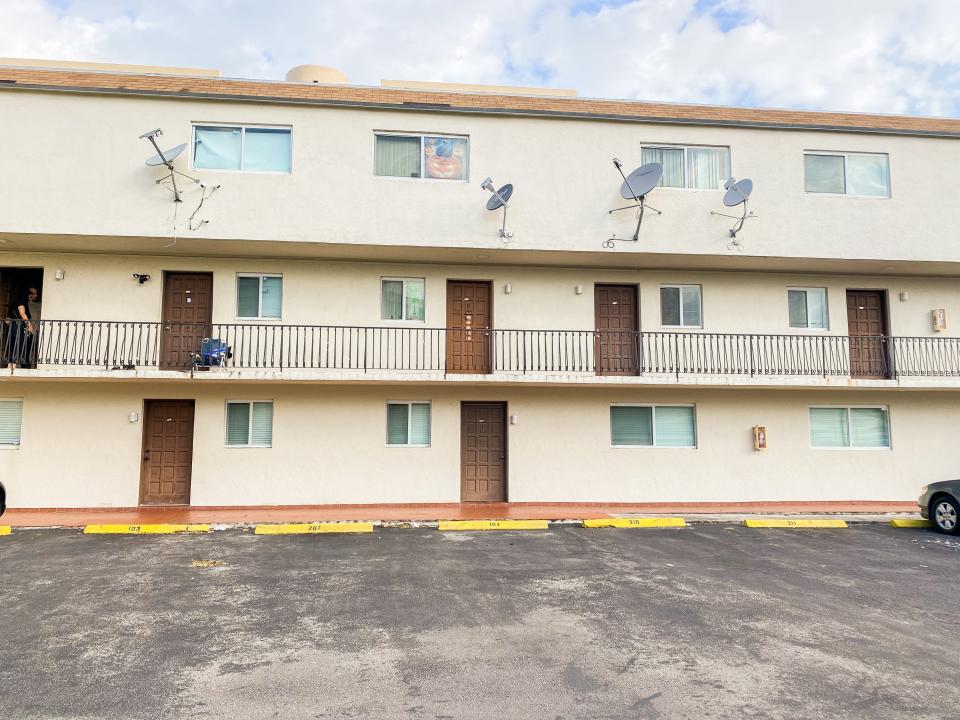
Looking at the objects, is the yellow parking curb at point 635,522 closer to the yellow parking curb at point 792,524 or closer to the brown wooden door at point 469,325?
the yellow parking curb at point 792,524

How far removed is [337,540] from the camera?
955 centimetres

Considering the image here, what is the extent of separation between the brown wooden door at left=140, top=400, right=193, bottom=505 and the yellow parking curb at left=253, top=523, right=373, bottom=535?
324cm

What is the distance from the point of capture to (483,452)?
1320cm

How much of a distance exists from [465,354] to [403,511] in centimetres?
365

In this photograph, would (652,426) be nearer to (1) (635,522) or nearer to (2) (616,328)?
(2) (616,328)

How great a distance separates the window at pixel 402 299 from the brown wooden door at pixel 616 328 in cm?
409

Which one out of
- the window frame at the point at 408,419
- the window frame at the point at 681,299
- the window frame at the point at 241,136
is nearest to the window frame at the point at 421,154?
the window frame at the point at 241,136

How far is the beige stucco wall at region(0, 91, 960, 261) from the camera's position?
1158 centimetres

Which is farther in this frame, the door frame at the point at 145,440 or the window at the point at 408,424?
the window at the point at 408,424

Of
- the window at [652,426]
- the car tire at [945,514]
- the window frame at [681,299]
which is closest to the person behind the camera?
the car tire at [945,514]

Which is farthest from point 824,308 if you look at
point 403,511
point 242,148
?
point 242,148

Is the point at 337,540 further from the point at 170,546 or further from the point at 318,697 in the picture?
the point at 318,697

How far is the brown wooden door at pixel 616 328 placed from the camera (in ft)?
44.0

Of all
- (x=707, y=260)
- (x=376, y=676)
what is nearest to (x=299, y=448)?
(x=376, y=676)
